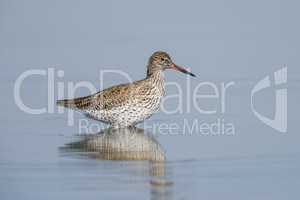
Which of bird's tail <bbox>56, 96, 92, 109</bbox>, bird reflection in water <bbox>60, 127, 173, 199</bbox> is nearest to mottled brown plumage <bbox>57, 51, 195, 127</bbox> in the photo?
bird's tail <bbox>56, 96, 92, 109</bbox>

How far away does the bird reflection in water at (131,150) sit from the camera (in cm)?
910

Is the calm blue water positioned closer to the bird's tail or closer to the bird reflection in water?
the bird reflection in water

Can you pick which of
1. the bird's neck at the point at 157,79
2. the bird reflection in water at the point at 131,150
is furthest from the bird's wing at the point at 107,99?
the bird reflection in water at the point at 131,150

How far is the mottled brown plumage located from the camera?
12.7 metres

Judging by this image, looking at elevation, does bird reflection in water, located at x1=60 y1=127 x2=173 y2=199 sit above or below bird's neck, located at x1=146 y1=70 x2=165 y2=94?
below

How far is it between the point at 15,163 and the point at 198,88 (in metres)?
5.11

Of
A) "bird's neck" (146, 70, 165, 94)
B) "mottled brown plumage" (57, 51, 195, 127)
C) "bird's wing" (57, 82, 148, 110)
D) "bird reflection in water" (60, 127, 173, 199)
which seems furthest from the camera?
"bird's neck" (146, 70, 165, 94)

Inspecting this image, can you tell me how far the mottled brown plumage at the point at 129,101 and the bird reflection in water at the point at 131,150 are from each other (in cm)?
24

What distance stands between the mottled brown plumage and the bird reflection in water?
236 millimetres

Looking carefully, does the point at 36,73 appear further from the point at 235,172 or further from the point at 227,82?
the point at 235,172

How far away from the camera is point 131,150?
426 inches

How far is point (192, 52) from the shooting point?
1644 centimetres

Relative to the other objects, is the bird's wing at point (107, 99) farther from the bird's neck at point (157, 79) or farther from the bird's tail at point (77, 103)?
the bird's neck at point (157, 79)

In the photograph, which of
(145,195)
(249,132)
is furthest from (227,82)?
(145,195)
